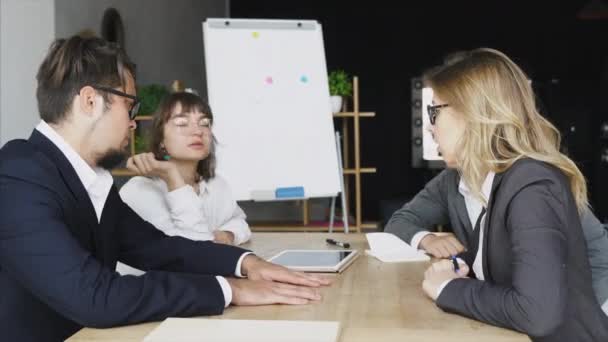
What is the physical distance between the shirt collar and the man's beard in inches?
1.3

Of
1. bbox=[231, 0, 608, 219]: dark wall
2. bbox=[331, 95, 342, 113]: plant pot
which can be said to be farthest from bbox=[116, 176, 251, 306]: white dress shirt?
bbox=[231, 0, 608, 219]: dark wall

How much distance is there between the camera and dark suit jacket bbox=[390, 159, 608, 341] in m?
1.07

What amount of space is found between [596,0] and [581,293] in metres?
6.43

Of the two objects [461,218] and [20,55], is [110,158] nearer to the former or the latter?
[461,218]

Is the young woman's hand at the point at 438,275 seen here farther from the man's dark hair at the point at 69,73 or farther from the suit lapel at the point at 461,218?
the man's dark hair at the point at 69,73

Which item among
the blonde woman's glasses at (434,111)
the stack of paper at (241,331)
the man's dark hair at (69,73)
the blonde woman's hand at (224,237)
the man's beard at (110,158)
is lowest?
the blonde woman's hand at (224,237)

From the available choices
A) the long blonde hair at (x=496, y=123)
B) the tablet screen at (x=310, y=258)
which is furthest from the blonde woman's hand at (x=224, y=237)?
the long blonde hair at (x=496, y=123)

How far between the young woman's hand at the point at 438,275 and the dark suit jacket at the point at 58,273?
390 mm

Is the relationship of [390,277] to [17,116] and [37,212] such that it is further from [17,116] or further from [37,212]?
[17,116]

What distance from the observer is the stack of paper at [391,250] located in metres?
1.69

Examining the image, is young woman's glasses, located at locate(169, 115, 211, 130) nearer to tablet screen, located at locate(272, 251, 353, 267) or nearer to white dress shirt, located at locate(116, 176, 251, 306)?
white dress shirt, located at locate(116, 176, 251, 306)

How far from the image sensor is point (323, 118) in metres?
3.83

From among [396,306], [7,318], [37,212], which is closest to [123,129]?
[37,212]

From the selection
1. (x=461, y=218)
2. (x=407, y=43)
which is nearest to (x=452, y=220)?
(x=461, y=218)
